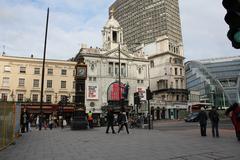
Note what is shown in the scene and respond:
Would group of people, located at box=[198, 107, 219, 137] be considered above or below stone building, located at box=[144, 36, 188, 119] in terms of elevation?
below

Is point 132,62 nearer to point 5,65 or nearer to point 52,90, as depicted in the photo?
point 52,90

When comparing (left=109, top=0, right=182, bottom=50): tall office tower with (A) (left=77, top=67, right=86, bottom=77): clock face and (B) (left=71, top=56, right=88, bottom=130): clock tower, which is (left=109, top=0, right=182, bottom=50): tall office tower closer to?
(A) (left=77, top=67, right=86, bottom=77): clock face

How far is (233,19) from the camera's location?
3.20 metres

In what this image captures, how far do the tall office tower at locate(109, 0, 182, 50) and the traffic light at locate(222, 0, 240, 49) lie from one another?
78769 millimetres

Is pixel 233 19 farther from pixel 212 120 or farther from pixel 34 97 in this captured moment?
pixel 34 97

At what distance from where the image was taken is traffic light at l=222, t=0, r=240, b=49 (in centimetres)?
314

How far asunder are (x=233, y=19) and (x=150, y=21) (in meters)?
86.4

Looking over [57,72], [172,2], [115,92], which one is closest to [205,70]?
[172,2]

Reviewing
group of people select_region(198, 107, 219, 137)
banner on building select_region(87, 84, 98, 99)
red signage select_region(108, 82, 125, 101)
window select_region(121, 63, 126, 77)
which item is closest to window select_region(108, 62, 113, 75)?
window select_region(121, 63, 126, 77)

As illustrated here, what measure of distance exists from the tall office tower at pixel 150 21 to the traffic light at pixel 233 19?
78.8 metres

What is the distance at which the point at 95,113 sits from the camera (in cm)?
5197

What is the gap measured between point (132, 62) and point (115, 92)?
9.84m

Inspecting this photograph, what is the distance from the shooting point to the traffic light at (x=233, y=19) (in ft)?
10.3

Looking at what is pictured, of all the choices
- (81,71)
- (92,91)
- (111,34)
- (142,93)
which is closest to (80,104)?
→ (81,71)
